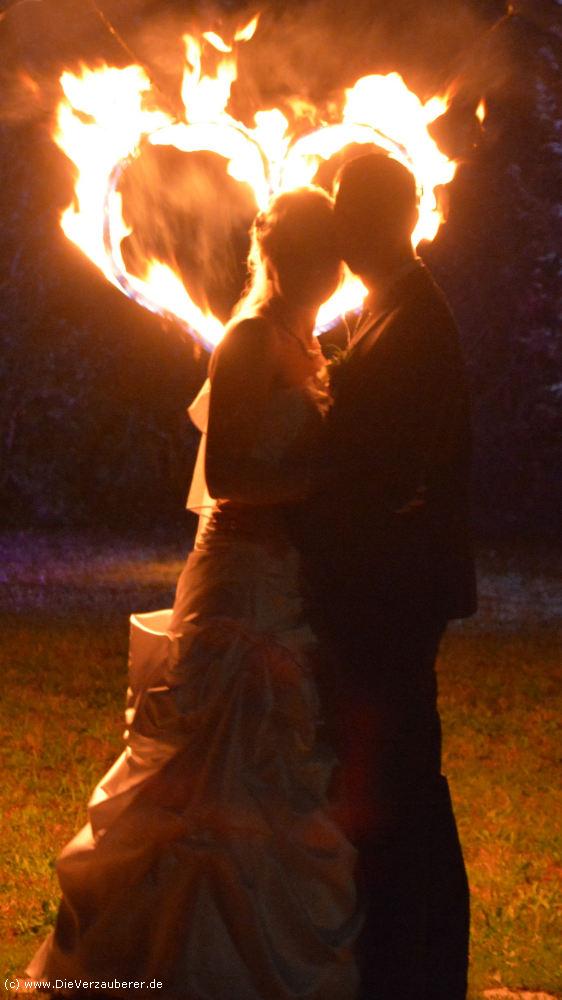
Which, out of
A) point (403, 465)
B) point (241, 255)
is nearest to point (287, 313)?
point (403, 465)

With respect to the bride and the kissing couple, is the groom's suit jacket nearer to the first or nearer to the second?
the kissing couple

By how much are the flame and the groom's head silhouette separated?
856mm

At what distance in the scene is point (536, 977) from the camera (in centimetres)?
504

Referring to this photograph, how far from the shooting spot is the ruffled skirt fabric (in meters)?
4.25

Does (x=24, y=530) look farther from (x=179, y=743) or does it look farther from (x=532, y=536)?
(x=179, y=743)

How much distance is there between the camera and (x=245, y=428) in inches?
170

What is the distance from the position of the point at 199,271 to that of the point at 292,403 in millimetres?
12531

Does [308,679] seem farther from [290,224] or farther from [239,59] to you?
[239,59]

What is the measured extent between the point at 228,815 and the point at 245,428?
1241 millimetres

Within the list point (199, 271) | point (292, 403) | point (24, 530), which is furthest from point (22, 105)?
point (292, 403)

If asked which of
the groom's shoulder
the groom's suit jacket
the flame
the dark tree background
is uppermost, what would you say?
the dark tree background

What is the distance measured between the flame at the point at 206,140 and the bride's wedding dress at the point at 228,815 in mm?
1116

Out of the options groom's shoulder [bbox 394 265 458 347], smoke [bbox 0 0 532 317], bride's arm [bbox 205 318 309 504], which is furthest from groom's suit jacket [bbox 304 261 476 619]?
smoke [bbox 0 0 532 317]

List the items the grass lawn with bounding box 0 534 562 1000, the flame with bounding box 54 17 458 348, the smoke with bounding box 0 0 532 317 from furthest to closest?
1. the smoke with bounding box 0 0 532 317
2. the grass lawn with bounding box 0 534 562 1000
3. the flame with bounding box 54 17 458 348
